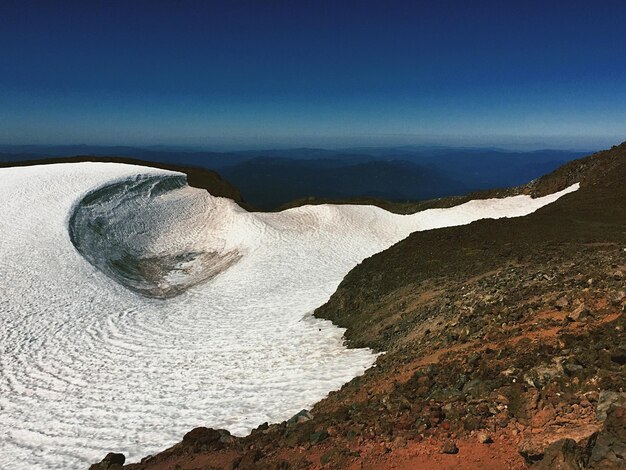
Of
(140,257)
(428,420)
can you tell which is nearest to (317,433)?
(428,420)

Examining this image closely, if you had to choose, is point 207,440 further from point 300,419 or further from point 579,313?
point 579,313

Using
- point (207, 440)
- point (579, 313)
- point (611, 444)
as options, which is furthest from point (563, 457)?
point (207, 440)

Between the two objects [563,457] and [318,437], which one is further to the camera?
[318,437]

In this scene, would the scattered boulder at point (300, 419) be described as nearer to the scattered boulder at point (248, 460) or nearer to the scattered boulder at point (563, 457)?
the scattered boulder at point (248, 460)

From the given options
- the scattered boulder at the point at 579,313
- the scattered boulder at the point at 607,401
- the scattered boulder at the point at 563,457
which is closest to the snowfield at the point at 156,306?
the scattered boulder at the point at 579,313

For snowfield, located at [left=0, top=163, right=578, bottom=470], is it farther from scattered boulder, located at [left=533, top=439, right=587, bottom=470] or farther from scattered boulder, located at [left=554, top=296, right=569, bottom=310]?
scattered boulder, located at [left=533, top=439, right=587, bottom=470]

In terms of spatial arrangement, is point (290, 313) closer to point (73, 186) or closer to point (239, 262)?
point (239, 262)

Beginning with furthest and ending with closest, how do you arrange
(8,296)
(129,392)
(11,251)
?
(11,251)
(8,296)
(129,392)
